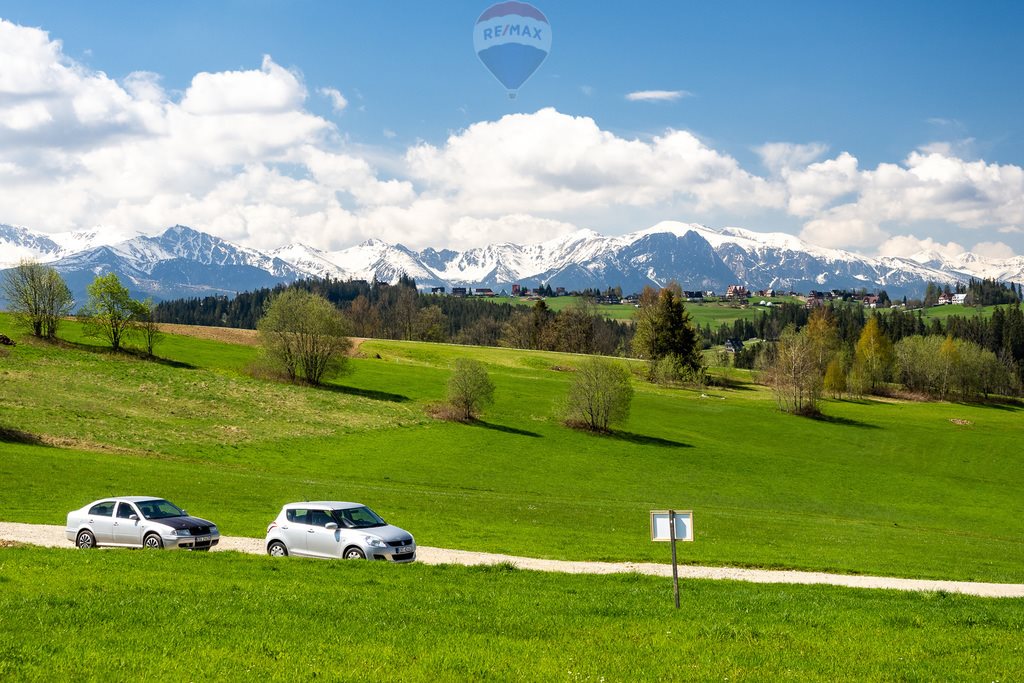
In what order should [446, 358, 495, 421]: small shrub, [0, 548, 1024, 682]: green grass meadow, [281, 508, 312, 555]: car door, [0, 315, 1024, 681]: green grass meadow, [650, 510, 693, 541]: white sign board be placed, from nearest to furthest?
[0, 548, 1024, 682]: green grass meadow, [0, 315, 1024, 681]: green grass meadow, [650, 510, 693, 541]: white sign board, [281, 508, 312, 555]: car door, [446, 358, 495, 421]: small shrub

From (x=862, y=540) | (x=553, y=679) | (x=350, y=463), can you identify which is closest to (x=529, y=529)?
(x=862, y=540)

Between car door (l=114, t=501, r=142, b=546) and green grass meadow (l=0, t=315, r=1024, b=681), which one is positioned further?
car door (l=114, t=501, r=142, b=546)

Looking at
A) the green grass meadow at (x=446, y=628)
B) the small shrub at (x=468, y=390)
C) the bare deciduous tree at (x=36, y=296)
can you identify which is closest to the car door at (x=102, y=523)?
the green grass meadow at (x=446, y=628)

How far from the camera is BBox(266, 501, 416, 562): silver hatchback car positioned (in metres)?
26.5

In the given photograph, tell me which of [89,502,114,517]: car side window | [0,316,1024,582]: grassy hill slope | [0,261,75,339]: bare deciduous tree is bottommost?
[0,316,1024,582]: grassy hill slope

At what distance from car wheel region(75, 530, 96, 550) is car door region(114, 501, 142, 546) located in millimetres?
966

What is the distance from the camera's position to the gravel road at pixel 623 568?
2756cm

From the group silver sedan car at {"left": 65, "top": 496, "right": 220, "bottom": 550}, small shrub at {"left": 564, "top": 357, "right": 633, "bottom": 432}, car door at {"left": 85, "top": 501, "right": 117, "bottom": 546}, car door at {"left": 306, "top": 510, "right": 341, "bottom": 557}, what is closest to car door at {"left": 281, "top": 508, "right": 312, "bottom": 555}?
car door at {"left": 306, "top": 510, "right": 341, "bottom": 557}

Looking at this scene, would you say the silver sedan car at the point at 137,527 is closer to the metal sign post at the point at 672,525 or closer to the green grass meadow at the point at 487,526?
the green grass meadow at the point at 487,526

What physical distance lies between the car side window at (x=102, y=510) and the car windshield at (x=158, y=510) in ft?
3.37

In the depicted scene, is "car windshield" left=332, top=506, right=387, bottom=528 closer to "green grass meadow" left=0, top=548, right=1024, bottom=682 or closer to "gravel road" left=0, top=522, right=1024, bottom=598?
"gravel road" left=0, top=522, right=1024, bottom=598

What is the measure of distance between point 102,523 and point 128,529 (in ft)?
3.53

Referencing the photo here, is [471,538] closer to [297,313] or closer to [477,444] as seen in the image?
[477,444]

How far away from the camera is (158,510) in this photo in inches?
1115
